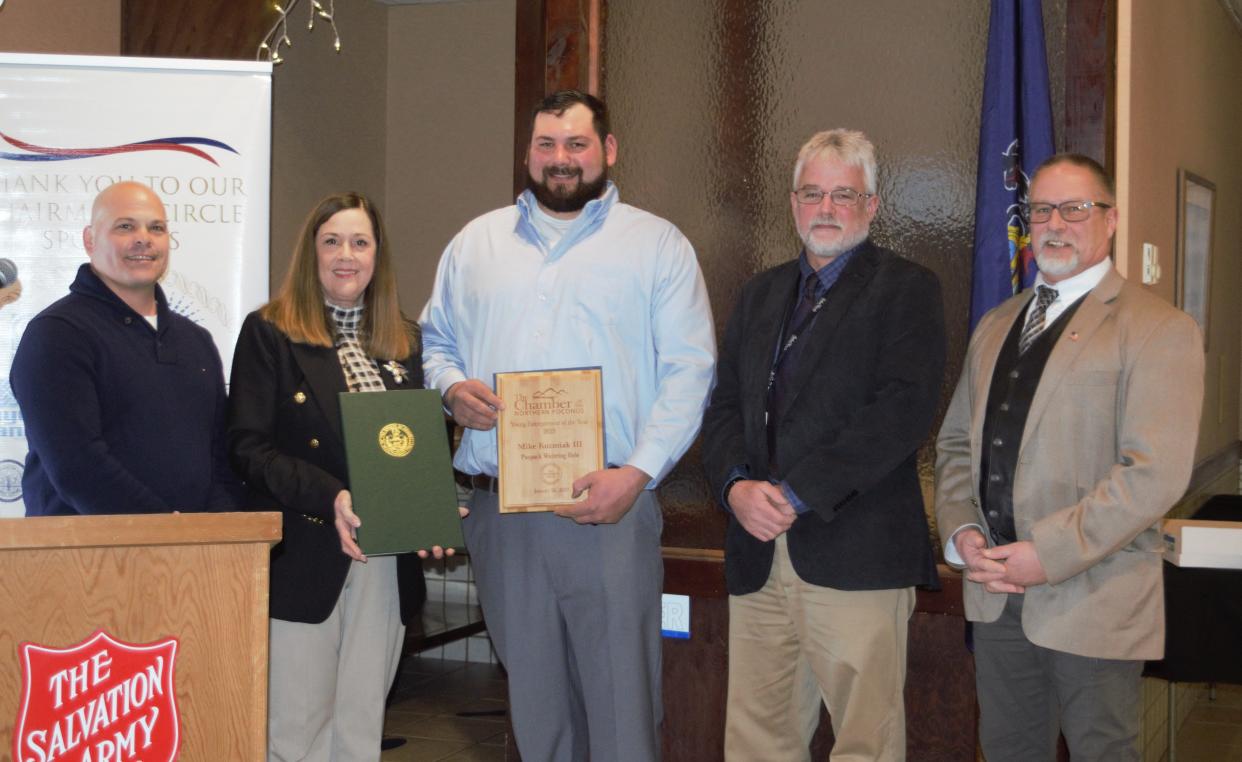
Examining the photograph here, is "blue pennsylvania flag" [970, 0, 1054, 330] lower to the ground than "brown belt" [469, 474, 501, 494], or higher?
higher

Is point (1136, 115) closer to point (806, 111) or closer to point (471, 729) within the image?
point (806, 111)

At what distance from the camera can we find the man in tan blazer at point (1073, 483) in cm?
238

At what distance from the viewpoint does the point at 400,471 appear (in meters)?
2.61

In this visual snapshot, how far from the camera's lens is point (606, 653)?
2781 millimetres

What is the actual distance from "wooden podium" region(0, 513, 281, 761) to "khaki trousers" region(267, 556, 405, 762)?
2.80 feet

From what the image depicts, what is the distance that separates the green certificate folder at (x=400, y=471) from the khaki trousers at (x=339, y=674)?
0.57ft

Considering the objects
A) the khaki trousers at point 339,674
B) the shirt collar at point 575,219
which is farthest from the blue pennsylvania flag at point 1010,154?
the khaki trousers at point 339,674

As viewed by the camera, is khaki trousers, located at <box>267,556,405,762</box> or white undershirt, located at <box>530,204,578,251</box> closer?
khaki trousers, located at <box>267,556,405,762</box>

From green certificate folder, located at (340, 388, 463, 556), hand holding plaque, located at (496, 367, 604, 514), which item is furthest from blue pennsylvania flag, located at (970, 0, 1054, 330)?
green certificate folder, located at (340, 388, 463, 556)

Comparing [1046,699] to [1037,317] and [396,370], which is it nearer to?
[1037,317]

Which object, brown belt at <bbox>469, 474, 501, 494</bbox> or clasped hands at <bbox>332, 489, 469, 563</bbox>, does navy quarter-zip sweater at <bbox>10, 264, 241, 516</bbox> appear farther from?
brown belt at <bbox>469, 474, 501, 494</bbox>

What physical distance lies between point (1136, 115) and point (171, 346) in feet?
8.66

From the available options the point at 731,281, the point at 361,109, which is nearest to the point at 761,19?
the point at 731,281

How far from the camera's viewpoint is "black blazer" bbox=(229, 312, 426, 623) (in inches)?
104
